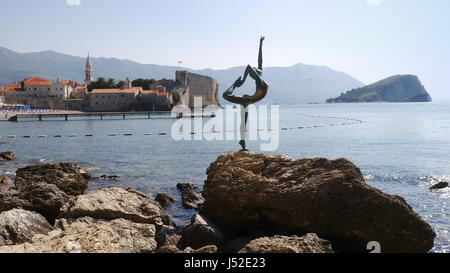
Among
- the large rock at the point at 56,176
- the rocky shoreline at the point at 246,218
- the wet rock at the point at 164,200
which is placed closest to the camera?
the rocky shoreline at the point at 246,218

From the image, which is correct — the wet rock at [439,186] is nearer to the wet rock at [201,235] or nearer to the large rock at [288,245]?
the wet rock at [201,235]

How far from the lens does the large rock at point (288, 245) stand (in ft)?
18.1

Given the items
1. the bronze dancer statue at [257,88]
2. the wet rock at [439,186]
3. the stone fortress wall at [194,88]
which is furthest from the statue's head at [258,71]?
the stone fortress wall at [194,88]

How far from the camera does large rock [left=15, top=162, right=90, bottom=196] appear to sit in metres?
11.6

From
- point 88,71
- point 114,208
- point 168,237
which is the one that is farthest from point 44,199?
point 88,71

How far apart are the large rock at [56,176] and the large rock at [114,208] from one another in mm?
3752

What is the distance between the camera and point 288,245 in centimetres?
561

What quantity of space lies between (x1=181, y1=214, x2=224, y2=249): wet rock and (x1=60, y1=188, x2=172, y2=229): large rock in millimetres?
1002

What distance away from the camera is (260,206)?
7598 mm

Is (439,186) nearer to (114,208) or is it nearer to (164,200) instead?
(164,200)

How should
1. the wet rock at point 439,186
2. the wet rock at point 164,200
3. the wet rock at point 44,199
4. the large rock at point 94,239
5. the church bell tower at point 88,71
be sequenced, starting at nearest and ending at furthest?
the large rock at point 94,239, the wet rock at point 44,199, the wet rock at point 164,200, the wet rock at point 439,186, the church bell tower at point 88,71

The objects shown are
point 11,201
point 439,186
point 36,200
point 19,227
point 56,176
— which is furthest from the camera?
point 439,186

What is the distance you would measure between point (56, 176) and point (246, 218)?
679 centimetres
